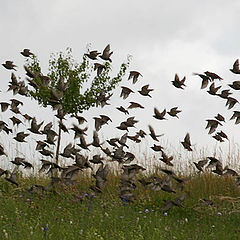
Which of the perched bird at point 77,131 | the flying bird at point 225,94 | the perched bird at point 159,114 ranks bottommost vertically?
the perched bird at point 77,131

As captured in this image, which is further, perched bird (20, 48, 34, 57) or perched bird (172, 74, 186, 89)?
perched bird (20, 48, 34, 57)

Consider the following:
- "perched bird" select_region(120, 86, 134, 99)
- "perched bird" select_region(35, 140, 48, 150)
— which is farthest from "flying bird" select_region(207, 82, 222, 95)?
"perched bird" select_region(35, 140, 48, 150)

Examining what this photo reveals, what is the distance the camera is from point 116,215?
23.1ft

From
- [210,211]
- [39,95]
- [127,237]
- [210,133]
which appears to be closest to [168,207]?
[210,211]

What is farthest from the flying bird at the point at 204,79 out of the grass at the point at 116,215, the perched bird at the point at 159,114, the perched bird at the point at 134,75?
the grass at the point at 116,215

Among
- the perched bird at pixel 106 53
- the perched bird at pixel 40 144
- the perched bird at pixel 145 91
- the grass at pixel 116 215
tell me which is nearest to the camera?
the grass at pixel 116 215

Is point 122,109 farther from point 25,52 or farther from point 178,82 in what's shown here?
point 25,52

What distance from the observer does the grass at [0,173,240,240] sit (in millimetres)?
5809

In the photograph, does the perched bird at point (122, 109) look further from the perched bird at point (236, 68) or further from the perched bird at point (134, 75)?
the perched bird at point (236, 68)

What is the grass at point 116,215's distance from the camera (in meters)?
5.81

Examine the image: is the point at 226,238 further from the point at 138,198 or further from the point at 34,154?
the point at 34,154

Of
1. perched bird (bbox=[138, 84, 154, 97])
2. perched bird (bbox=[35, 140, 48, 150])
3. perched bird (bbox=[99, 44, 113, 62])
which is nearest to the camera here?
perched bird (bbox=[99, 44, 113, 62])

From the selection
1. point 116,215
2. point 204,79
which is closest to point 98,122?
point 116,215

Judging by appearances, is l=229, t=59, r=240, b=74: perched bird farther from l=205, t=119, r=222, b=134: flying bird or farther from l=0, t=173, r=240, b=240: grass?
l=0, t=173, r=240, b=240: grass
